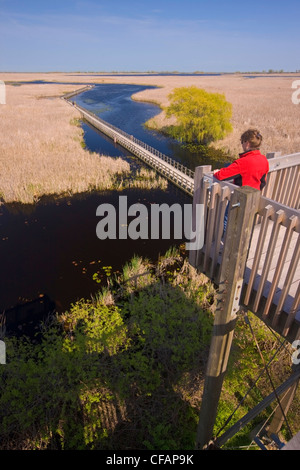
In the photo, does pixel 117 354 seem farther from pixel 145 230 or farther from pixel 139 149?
pixel 139 149

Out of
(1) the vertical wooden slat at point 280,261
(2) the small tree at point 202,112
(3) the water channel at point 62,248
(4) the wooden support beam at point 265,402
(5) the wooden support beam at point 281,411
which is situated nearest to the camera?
(1) the vertical wooden slat at point 280,261

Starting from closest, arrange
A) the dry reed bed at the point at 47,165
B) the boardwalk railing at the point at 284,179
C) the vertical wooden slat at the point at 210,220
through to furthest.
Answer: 1. the vertical wooden slat at the point at 210,220
2. the boardwalk railing at the point at 284,179
3. the dry reed bed at the point at 47,165

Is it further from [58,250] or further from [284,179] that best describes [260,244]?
[58,250]

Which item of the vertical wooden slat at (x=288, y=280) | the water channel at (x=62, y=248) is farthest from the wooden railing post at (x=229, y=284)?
the water channel at (x=62, y=248)

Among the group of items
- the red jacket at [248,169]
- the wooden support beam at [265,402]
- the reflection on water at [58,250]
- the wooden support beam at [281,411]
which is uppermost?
the red jacket at [248,169]

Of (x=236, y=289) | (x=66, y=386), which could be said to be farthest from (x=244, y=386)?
(x=236, y=289)

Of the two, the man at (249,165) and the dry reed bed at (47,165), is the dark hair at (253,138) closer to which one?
the man at (249,165)
